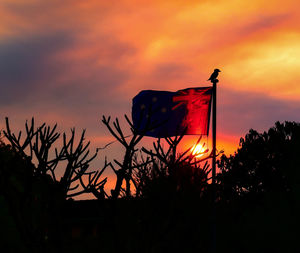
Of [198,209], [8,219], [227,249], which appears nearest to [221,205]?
[227,249]

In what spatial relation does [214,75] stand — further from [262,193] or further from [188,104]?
[262,193]

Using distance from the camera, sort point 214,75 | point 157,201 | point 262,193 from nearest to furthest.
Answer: point 157,201 → point 214,75 → point 262,193

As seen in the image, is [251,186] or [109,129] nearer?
[109,129]

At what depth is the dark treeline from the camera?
8.73 meters

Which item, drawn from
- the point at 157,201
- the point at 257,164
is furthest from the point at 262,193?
the point at 157,201

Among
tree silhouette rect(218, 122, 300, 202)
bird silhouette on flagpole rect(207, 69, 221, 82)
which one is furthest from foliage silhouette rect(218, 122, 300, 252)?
bird silhouette on flagpole rect(207, 69, 221, 82)

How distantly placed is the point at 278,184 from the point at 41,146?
36.7m

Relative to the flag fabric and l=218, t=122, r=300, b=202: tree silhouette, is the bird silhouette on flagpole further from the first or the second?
l=218, t=122, r=300, b=202: tree silhouette

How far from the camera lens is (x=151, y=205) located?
1009cm

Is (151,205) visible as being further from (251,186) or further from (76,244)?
(251,186)

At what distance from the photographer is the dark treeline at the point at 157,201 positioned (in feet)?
28.7

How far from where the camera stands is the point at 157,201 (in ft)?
33.2

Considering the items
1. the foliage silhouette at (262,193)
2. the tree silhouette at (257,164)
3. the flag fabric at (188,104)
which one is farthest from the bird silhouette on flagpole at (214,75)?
the tree silhouette at (257,164)

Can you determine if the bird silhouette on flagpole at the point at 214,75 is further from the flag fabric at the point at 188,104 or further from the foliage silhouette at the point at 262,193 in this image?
the foliage silhouette at the point at 262,193
